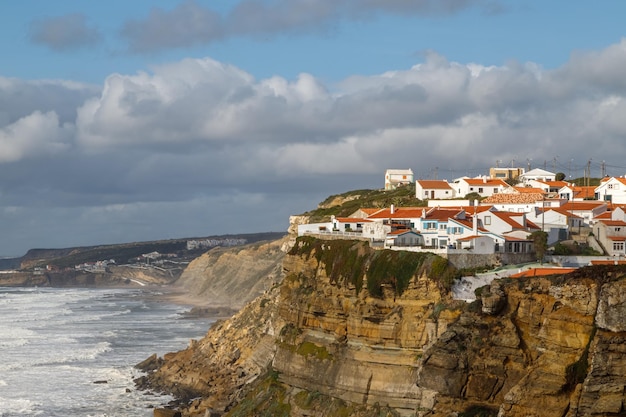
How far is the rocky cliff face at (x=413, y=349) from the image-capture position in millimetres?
24922

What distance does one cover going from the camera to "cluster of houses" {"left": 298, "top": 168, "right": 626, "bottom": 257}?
130ft

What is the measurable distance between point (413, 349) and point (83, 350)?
140 feet

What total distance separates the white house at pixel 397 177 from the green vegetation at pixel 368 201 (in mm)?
1692

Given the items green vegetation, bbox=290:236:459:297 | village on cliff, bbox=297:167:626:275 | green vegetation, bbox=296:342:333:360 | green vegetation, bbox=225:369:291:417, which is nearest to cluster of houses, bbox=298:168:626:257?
village on cliff, bbox=297:167:626:275

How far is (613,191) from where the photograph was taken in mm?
55656

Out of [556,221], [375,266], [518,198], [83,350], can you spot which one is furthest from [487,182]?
[83,350]

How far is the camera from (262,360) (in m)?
54.7

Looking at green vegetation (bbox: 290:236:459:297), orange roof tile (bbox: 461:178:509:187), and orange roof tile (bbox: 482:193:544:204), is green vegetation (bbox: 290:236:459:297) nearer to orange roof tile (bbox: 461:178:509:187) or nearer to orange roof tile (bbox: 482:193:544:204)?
orange roof tile (bbox: 482:193:544:204)

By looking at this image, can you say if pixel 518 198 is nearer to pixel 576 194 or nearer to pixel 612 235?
pixel 576 194

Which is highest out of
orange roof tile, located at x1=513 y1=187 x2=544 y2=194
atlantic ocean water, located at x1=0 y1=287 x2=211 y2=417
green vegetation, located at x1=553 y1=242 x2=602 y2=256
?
orange roof tile, located at x1=513 y1=187 x2=544 y2=194

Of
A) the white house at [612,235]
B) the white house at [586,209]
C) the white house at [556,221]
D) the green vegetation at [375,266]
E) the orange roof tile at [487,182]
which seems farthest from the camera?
the orange roof tile at [487,182]

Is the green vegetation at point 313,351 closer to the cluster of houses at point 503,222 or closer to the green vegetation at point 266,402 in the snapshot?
the green vegetation at point 266,402

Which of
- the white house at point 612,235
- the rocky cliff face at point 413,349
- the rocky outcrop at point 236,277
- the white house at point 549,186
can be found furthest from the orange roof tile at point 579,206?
the rocky outcrop at point 236,277

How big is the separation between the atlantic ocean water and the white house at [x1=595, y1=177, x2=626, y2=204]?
2889 centimetres
